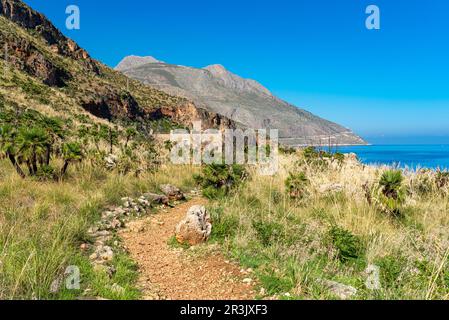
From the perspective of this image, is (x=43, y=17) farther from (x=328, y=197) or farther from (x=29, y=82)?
(x=328, y=197)

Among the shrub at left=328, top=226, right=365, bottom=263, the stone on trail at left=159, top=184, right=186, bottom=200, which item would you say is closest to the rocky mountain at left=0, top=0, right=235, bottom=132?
the stone on trail at left=159, top=184, right=186, bottom=200

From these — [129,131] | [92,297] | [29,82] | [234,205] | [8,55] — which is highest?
[8,55]

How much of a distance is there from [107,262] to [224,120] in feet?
295

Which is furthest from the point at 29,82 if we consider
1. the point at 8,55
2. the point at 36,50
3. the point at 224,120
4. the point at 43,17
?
the point at 224,120

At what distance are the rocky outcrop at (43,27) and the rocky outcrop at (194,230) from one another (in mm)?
73088

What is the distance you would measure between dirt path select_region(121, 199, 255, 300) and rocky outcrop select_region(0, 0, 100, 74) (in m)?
72.8

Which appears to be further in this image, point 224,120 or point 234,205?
point 224,120

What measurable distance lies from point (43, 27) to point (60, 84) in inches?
1020

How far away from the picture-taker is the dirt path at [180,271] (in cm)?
387

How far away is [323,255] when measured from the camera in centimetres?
470

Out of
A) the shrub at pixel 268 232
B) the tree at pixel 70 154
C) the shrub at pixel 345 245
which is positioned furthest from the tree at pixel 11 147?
the shrub at pixel 345 245

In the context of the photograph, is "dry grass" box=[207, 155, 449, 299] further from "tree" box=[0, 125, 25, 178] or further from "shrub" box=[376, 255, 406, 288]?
"tree" box=[0, 125, 25, 178]

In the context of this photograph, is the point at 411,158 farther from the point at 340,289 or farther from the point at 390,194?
the point at 340,289

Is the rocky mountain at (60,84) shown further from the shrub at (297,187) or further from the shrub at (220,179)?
the shrub at (297,187)
